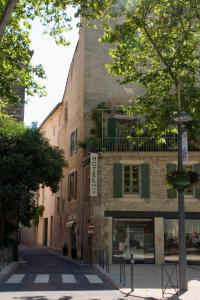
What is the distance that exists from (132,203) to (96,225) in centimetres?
246

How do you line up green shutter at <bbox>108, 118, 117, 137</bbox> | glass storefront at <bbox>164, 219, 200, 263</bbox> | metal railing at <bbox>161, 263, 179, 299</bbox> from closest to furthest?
metal railing at <bbox>161, 263, 179, 299</bbox>, glass storefront at <bbox>164, 219, 200, 263</bbox>, green shutter at <bbox>108, 118, 117, 137</bbox>

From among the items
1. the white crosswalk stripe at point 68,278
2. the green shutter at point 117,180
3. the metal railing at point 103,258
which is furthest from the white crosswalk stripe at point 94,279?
the green shutter at point 117,180

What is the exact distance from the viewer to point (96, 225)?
29.3m

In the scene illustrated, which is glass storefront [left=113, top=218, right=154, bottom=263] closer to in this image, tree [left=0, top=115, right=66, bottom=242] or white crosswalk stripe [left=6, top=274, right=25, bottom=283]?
tree [left=0, top=115, right=66, bottom=242]

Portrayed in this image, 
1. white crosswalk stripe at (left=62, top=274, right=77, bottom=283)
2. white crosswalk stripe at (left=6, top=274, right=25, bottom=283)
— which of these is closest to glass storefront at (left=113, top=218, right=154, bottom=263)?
white crosswalk stripe at (left=62, top=274, right=77, bottom=283)

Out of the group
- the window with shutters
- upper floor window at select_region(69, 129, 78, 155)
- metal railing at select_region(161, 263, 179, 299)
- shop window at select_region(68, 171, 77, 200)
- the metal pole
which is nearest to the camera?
the metal pole

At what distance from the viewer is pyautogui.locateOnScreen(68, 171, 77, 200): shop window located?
35.8 meters

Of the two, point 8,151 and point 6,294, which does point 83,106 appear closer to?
point 8,151

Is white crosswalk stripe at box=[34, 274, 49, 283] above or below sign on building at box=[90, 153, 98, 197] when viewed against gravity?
below

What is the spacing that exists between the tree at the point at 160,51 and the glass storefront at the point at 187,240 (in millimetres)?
11324

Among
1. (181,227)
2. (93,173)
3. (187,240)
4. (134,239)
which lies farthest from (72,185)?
(181,227)

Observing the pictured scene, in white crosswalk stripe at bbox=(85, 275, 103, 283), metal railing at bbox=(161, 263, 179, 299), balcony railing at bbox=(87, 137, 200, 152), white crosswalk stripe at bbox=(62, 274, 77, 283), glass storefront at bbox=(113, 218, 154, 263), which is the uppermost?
balcony railing at bbox=(87, 137, 200, 152)

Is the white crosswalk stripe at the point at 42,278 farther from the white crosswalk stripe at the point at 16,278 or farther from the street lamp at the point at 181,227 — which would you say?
the street lamp at the point at 181,227

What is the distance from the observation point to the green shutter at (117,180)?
29234 mm
